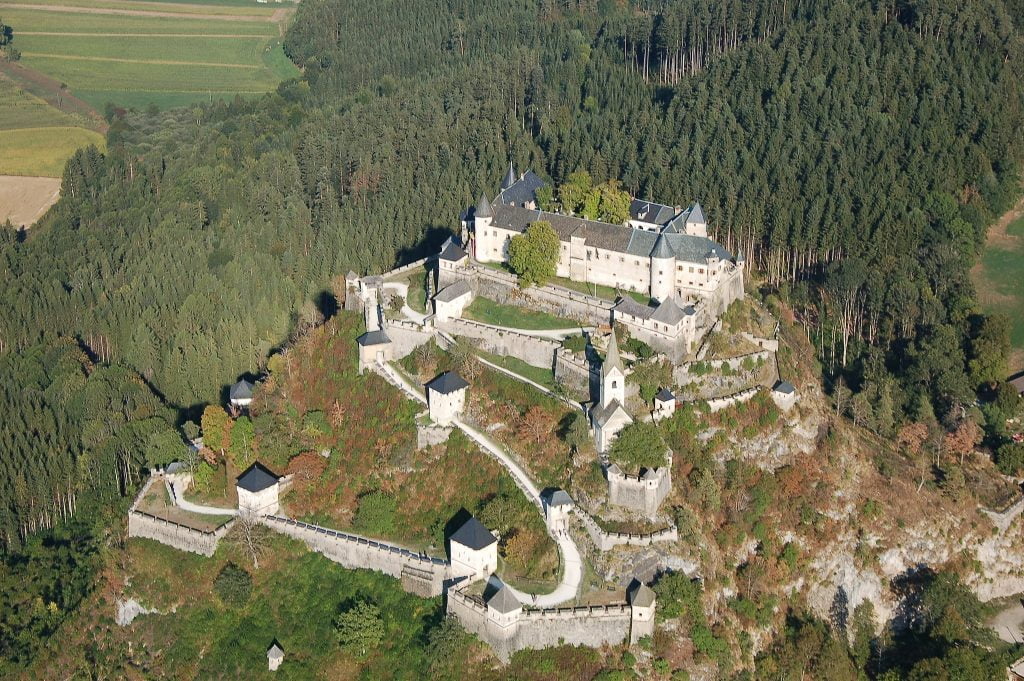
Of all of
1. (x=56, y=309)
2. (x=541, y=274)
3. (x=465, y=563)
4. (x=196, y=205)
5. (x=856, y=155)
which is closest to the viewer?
(x=465, y=563)

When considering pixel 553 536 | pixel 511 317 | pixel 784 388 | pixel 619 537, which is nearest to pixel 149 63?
pixel 511 317

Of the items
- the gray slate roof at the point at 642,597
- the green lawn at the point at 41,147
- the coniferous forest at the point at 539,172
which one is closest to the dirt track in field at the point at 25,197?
the green lawn at the point at 41,147

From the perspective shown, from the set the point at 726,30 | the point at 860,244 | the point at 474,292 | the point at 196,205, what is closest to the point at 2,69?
the point at 196,205

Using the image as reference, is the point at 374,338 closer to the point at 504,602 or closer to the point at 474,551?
the point at 474,551

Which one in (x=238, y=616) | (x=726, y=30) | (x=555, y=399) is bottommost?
(x=238, y=616)

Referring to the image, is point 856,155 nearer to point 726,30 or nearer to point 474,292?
point 726,30

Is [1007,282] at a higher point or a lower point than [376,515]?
higher
